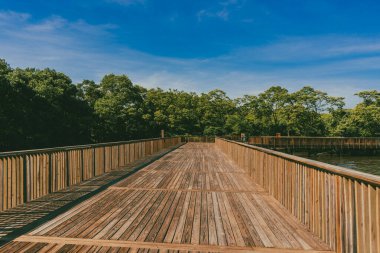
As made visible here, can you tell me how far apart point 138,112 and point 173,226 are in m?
41.6

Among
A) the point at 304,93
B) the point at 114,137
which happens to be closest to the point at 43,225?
the point at 114,137

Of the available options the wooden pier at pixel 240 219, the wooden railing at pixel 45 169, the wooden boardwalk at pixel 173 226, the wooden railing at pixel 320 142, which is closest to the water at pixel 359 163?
the wooden railing at pixel 320 142

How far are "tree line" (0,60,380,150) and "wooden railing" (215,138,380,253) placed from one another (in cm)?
2528

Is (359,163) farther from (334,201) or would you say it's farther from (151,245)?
(151,245)

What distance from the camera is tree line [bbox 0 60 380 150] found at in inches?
1011

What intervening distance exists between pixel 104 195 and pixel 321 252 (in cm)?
426

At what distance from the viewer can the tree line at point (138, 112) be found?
25.7 meters

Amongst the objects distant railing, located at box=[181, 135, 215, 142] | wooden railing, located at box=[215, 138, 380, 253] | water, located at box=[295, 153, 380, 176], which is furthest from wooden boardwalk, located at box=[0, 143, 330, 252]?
distant railing, located at box=[181, 135, 215, 142]

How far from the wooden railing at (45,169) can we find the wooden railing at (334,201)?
188 inches

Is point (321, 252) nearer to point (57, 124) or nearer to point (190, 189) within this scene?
point (190, 189)

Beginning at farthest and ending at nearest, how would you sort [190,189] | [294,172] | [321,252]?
[190,189] → [294,172] → [321,252]

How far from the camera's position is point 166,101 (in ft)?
176

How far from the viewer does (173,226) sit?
12.3 ft

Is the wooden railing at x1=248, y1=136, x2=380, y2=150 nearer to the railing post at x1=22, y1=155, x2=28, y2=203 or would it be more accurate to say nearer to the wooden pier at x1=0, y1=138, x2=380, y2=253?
the wooden pier at x1=0, y1=138, x2=380, y2=253
